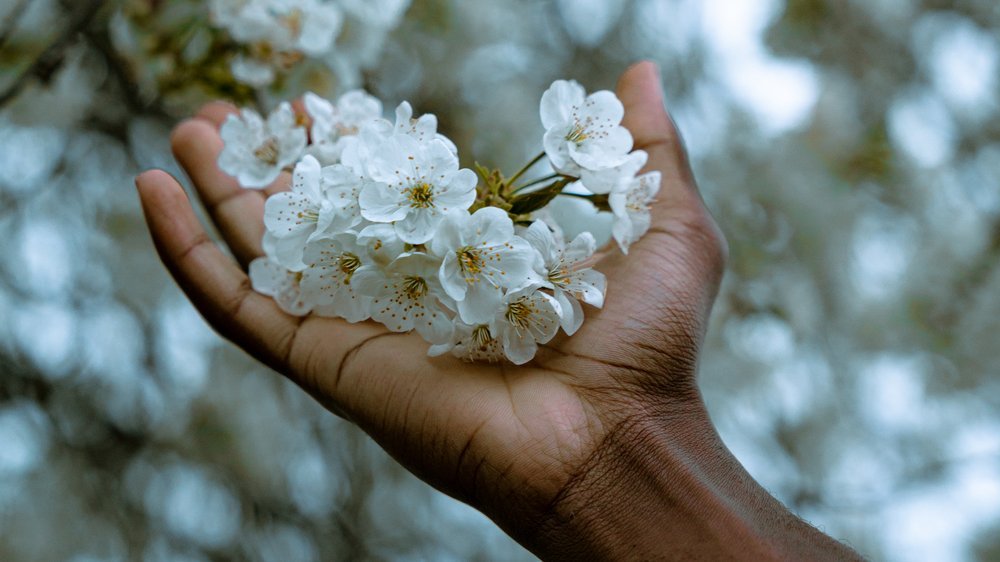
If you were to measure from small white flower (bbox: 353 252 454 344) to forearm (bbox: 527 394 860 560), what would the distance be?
0.27 m

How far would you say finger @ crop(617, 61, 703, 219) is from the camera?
4.30ft

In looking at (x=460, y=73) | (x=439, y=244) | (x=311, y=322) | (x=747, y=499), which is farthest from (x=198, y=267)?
(x=460, y=73)

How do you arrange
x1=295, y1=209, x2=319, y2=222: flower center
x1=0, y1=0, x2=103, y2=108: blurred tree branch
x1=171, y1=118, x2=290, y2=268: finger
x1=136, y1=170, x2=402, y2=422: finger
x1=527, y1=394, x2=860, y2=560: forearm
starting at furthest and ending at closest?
x1=0, y1=0, x2=103, y2=108: blurred tree branch, x1=171, y1=118, x2=290, y2=268: finger, x1=136, y1=170, x2=402, y2=422: finger, x1=295, y1=209, x2=319, y2=222: flower center, x1=527, y1=394, x2=860, y2=560: forearm

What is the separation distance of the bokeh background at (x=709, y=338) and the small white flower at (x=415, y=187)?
1.28 m

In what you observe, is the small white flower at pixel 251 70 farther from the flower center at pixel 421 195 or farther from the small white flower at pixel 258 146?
the flower center at pixel 421 195

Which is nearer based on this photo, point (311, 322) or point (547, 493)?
point (547, 493)

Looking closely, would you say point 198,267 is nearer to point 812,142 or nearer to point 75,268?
point 75,268

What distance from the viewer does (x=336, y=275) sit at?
1100mm

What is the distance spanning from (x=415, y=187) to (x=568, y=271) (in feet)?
0.78

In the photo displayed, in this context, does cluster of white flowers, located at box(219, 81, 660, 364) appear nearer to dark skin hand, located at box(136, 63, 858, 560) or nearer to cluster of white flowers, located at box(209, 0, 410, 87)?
dark skin hand, located at box(136, 63, 858, 560)

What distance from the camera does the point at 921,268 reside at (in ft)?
8.73

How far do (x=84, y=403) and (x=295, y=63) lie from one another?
4.38 feet

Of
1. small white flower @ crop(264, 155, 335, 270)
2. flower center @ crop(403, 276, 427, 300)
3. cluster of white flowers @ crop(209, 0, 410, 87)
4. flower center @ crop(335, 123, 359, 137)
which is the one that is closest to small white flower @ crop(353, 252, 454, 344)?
flower center @ crop(403, 276, 427, 300)

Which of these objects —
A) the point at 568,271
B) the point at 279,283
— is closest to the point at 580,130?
the point at 568,271
